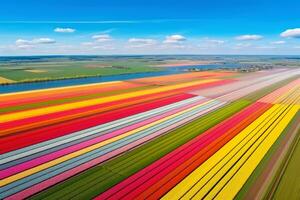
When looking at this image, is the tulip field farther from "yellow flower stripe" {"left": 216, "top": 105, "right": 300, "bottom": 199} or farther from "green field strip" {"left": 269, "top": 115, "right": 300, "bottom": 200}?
"green field strip" {"left": 269, "top": 115, "right": 300, "bottom": 200}

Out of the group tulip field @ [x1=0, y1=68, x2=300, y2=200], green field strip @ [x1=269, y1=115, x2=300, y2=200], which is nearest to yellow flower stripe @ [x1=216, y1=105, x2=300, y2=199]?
tulip field @ [x1=0, y1=68, x2=300, y2=200]

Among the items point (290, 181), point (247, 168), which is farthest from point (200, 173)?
point (290, 181)

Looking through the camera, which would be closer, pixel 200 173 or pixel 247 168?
pixel 200 173

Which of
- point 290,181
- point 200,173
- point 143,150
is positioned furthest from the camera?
point 143,150

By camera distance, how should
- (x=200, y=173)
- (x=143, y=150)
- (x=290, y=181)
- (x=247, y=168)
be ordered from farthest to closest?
(x=143, y=150)
(x=247, y=168)
(x=200, y=173)
(x=290, y=181)

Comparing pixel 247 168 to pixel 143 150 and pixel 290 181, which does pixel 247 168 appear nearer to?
pixel 290 181

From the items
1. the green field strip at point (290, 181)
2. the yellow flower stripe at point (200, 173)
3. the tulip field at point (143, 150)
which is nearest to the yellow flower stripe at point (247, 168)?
the tulip field at point (143, 150)

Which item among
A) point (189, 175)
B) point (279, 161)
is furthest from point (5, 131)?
point (279, 161)

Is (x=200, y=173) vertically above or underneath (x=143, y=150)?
above

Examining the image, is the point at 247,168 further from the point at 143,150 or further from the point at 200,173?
the point at 143,150
